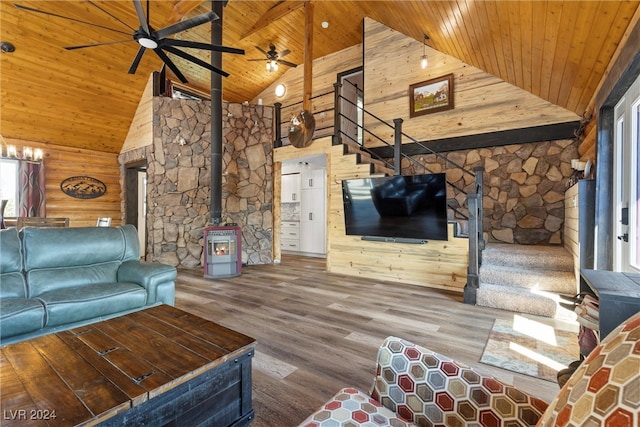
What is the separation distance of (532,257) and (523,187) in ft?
4.36

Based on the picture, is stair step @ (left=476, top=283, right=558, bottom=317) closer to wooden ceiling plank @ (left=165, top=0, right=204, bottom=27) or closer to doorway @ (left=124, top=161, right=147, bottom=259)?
wooden ceiling plank @ (left=165, top=0, right=204, bottom=27)

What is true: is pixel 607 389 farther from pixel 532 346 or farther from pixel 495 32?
pixel 495 32

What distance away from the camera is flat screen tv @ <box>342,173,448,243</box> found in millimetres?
3826

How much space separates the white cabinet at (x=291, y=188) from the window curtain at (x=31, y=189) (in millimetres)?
5146

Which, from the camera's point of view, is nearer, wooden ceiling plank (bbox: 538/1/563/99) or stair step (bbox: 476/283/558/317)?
wooden ceiling plank (bbox: 538/1/563/99)

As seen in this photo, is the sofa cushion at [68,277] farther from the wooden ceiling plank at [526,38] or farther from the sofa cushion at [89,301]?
the wooden ceiling plank at [526,38]

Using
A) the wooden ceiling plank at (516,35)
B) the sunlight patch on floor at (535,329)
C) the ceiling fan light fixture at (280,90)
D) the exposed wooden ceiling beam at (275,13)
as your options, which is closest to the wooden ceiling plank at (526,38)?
the wooden ceiling plank at (516,35)

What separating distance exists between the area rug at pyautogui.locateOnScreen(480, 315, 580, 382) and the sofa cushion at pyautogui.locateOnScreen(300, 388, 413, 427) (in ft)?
5.18

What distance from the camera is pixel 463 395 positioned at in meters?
0.89

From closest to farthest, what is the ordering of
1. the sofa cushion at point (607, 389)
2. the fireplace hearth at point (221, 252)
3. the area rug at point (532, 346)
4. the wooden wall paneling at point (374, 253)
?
the sofa cushion at point (607, 389), the area rug at point (532, 346), the wooden wall paneling at point (374, 253), the fireplace hearth at point (221, 252)

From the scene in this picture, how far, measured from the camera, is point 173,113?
5.87 m

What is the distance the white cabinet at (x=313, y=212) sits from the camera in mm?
6938

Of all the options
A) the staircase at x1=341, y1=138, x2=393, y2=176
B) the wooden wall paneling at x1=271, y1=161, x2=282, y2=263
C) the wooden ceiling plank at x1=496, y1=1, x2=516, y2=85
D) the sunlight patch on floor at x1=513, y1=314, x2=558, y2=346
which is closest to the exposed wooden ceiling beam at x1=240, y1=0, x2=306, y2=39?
the staircase at x1=341, y1=138, x2=393, y2=176

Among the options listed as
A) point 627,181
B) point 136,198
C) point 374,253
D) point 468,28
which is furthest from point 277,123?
point 627,181
